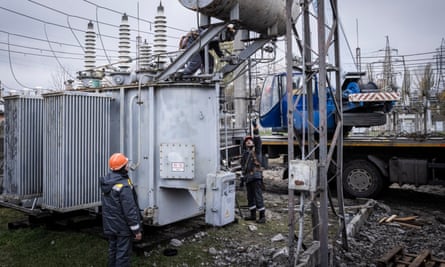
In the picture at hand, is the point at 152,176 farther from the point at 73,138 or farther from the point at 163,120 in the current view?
the point at 73,138

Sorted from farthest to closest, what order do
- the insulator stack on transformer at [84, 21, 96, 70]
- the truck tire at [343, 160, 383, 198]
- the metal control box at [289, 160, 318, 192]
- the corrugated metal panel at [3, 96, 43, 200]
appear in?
the truck tire at [343, 160, 383, 198] < the insulator stack on transformer at [84, 21, 96, 70] < the corrugated metal panel at [3, 96, 43, 200] < the metal control box at [289, 160, 318, 192]

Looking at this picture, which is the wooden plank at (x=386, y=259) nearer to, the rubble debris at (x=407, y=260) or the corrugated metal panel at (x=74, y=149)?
the rubble debris at (x=407, y=260)

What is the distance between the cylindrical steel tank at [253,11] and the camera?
5840 mm

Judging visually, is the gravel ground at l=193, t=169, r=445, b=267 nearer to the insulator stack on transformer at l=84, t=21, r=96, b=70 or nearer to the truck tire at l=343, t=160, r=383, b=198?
the truck tire at l=343, t=160, r=383, b=198

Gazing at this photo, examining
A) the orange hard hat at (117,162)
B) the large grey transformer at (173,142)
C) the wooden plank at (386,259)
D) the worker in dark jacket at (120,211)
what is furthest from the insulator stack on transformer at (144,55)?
the wooden plank at (386,259)

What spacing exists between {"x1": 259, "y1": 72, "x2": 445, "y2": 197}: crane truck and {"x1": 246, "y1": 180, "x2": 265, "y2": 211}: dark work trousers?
211 centimetres

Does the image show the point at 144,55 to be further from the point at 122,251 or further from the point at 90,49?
the point at 122,251

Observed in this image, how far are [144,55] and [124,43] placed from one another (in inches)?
17.0

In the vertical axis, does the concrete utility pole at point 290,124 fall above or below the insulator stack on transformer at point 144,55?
below

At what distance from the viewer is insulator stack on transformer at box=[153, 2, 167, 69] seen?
22.5 feet

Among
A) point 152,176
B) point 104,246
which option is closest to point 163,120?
point 152,176

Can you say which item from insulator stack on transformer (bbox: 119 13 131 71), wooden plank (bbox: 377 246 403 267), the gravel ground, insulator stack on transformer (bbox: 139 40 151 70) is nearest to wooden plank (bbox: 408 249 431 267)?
wooden plank (bbox: 377 246 403 267)

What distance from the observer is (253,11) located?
638 cm

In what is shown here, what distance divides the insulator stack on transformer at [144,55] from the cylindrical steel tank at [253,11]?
154 centimetres
